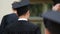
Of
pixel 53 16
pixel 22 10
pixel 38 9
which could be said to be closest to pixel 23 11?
pixel 22 10

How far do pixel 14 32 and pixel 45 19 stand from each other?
46.2 inches

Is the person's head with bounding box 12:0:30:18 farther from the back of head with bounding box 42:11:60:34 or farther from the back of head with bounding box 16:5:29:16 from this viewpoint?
the back of head with bounding box 42:11:60:34

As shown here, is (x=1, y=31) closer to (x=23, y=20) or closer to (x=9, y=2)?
(x=23, y=20)

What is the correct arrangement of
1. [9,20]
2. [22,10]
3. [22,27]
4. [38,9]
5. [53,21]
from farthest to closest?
[38,9]
[9,20]
[22,10]
[22,27]
[53,21]

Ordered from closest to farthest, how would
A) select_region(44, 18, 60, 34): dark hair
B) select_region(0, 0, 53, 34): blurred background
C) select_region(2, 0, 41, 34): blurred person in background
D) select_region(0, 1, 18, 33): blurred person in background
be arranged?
select_region(44, 18, 60, 34): dark hair, select_region(2, 0, 41, 34): blurred person in background, select_region(0, 1, 18, 33): blurred person in background, select_region(0, 0, 53, 34): blurred background

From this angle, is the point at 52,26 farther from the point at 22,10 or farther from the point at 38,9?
the point at 38,9

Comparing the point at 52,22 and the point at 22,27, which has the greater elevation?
the point at 52,22

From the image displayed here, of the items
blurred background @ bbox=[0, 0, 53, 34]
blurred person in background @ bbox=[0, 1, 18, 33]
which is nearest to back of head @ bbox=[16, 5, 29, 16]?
blurred person in background @ bbox=[0, 1, 18, 33]

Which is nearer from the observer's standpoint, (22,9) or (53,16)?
(53,16)

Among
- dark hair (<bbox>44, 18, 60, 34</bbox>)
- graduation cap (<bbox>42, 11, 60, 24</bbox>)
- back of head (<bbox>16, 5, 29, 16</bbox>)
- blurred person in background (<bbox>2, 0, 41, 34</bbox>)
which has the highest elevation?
back of head (<bbox>16, 5, 29, 16</bbox>)

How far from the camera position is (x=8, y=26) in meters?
2.61

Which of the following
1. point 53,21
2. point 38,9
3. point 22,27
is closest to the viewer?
point 53,21

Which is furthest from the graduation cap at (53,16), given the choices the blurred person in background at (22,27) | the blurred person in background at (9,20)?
the blurred person in background at (9,20)

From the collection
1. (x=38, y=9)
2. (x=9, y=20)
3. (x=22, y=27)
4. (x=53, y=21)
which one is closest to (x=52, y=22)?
(x=53, y=21)
